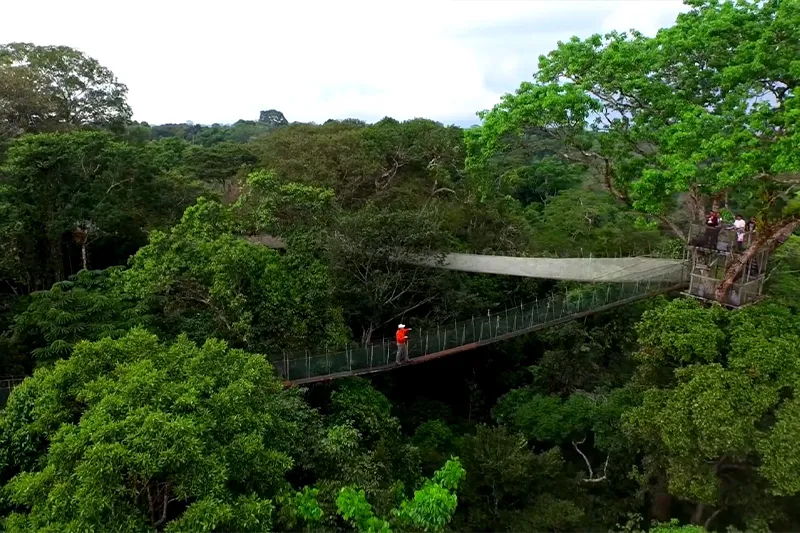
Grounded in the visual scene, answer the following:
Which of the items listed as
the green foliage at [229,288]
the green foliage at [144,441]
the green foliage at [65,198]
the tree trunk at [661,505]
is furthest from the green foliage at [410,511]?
the green foliage at [65,198]

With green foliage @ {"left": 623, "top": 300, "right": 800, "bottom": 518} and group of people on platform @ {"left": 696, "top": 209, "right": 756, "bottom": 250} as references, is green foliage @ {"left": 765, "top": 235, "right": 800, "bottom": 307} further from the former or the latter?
group of people on platform @ {"left": 696, "top": 209, "right": 756, "bottom": 250}

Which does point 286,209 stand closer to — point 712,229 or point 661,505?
point 712,229

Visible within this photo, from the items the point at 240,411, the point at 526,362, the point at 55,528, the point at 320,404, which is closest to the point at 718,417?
the point at 240,411

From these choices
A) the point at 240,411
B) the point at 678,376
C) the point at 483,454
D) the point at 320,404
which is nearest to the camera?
the point at 240,411

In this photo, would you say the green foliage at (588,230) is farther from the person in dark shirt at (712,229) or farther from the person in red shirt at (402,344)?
the person in red shirt at (402,344)

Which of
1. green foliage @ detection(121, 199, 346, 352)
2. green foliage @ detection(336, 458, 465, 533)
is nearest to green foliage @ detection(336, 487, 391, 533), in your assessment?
green foliage @ detection(336, 458, 465, 533)

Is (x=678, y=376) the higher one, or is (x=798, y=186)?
(x=798, y=186)

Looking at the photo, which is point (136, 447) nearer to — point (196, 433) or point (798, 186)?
point (196, 433)
